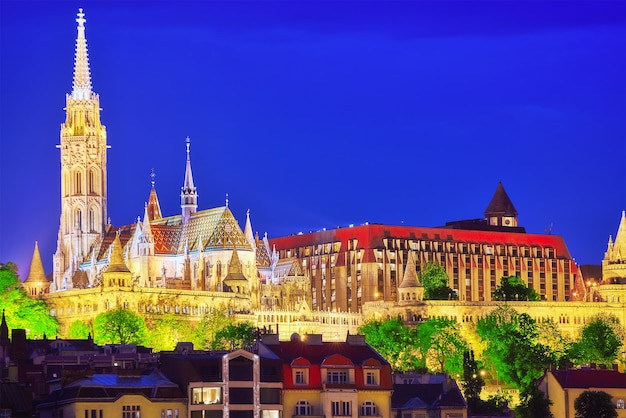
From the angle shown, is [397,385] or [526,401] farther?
[526,401]

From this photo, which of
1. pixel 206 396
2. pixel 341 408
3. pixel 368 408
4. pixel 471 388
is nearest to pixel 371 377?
pixel 368 408

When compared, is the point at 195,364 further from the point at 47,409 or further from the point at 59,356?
the point at 59,356

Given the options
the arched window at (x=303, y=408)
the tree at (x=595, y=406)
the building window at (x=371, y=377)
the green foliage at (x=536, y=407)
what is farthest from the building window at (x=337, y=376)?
the green foliage at (x=536, y=407)

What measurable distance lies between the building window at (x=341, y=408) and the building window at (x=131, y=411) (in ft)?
46.3

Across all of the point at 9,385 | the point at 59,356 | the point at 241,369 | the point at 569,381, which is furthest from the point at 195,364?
the point at 569,381

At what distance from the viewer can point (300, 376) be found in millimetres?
137375

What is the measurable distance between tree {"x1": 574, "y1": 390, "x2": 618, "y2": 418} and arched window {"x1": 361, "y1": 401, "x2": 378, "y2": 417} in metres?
24.5

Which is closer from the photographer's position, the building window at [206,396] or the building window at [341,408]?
the building window at [206,396]

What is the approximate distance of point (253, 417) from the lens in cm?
13312

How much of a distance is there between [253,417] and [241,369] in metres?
3.41

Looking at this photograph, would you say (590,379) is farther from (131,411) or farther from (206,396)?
(131,411)

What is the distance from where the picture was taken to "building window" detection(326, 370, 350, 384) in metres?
137

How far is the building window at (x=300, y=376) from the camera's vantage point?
137m

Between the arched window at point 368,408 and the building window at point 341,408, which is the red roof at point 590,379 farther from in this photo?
the building window at point 341,408
